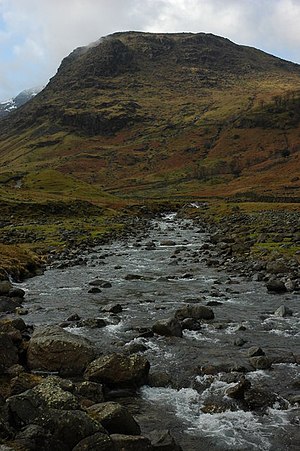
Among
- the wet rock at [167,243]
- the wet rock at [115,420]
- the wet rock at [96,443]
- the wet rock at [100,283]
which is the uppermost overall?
the wet rock at [96,443]

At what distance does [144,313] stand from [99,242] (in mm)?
35637

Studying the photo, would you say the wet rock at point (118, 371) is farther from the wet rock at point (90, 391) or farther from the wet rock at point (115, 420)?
the wet rock at point (115, 420)

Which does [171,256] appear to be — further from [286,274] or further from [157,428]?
[157,428]

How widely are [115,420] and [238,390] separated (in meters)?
4.70

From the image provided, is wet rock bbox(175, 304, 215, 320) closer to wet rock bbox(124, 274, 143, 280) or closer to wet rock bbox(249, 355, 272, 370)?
wet rock bbox(249, 355, 272, 370)

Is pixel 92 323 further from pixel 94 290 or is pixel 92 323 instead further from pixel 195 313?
pixel 94 290

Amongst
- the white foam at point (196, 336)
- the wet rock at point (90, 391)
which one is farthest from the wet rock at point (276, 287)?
the wet rock at point (90, 391)

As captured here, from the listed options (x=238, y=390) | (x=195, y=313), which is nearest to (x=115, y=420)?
(x=238, y=390)

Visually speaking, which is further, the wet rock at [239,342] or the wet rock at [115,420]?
the wet rock at [239,342]

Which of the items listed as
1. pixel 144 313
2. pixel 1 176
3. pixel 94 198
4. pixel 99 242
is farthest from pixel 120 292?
pixel 1 176

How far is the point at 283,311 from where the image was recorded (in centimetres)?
2453

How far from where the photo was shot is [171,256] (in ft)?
158

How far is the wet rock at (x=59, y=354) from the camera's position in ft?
55.6

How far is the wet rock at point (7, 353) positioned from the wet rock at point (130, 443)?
6.14 m
